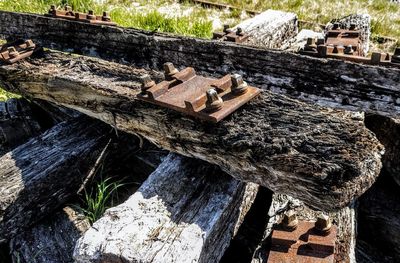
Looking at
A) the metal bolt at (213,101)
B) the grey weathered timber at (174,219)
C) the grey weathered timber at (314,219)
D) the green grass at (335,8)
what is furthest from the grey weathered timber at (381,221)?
the green grass at (335,8)

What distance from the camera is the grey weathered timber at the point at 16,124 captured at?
3.65m

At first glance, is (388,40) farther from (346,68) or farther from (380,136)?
(346,68)

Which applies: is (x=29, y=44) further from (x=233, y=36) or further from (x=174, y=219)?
(x=174, y=219)

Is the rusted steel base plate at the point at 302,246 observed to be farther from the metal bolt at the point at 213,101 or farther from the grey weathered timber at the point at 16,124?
the grey weathered timber at the point at 16,124

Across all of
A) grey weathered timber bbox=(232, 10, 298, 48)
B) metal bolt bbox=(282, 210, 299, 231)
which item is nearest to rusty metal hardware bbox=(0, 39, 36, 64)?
grey weathered timber bbox=(232, 10, 298, 48)

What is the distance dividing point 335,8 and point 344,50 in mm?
4536

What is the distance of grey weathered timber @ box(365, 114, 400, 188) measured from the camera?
113 inches

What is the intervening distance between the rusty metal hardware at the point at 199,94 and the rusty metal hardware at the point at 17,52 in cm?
133

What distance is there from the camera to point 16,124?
3.71 m

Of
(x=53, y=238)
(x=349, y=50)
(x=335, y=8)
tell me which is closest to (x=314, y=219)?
(x=349, y=50)

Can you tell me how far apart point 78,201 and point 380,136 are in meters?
2.23

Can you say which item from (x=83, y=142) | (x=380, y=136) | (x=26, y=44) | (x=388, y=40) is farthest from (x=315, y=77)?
(x=388, y=40)

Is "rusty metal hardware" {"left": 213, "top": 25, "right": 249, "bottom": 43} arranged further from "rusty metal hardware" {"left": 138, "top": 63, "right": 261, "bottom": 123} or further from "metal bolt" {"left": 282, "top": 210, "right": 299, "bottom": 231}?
"metal bolt" {"left": 282, "top": 210, "right": 299, "bottom": 231}

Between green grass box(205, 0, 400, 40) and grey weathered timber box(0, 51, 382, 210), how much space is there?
4.88 m
